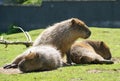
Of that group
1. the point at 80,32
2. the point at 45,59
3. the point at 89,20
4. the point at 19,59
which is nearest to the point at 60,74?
the point at 45,59

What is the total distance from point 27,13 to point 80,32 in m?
23.4

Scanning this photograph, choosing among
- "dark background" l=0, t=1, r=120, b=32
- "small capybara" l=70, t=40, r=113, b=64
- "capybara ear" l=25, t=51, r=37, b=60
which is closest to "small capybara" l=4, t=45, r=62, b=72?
"capybara ear" l=25, t=51, r=37, b=60

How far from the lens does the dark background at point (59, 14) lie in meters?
32.6

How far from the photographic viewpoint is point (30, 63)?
999cm

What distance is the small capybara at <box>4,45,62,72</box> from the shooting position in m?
9.98

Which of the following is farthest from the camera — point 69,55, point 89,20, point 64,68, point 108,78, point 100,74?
point 89,20

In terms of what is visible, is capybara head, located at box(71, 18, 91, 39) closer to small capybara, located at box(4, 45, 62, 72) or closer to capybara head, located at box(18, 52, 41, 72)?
small capybara, located at box(4, 45, 62, 72)

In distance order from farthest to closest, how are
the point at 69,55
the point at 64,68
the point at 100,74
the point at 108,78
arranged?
the point at 69,55, the point at 64,68, the point at 100,74, the point at 108,78

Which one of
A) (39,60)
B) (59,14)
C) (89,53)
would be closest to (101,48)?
(89,53)

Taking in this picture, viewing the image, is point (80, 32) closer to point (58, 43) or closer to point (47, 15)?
point (58, 43)

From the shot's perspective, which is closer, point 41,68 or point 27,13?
point 41,68

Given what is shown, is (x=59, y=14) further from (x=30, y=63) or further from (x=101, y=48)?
(x=30, y=63)

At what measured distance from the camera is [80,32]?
11.7m

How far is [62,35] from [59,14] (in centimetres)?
2271
